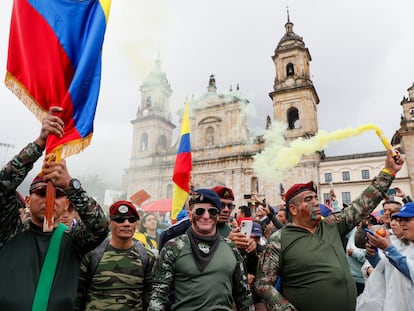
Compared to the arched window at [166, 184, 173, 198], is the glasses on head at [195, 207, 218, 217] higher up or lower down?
lower down

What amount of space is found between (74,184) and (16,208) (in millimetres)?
485

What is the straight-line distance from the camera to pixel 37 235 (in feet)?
6.77

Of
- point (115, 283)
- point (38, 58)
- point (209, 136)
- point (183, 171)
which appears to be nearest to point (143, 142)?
point (209, 136)

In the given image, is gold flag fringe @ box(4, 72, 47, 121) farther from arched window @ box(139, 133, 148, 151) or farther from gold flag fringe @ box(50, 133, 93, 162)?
arched window @ box(139, 133, 148, 151)

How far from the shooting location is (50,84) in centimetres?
247

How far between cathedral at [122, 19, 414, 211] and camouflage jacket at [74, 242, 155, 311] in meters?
23.4

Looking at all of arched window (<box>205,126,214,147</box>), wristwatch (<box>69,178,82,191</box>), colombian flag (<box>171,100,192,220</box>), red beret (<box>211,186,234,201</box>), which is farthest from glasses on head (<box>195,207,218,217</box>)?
arched window (<box>205,126,214,147</box>)

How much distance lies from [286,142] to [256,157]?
3094 millimetres

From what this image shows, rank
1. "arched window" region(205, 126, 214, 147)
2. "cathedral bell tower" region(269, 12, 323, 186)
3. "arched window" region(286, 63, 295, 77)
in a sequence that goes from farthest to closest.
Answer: "arched window" region(205, 126, 214, 147) < "arched window" region(286, 63, 295, 77) < "cathedral bell tower" region(269, 12, 323, 186)

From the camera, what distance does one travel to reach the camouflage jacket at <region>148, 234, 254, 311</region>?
7.34 feet

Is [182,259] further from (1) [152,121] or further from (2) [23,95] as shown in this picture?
(1) [152,121]

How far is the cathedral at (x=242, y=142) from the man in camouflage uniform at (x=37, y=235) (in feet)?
79.2

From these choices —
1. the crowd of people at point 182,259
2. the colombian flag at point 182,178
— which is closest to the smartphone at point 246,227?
the crowd of people at point 182,259

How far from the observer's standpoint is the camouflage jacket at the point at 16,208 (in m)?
1.82
